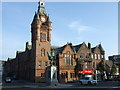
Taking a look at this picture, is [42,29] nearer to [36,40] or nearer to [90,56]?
[36,40]

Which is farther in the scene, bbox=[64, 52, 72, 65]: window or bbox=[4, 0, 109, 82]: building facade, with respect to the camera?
bbox=[64, 52, 72, 65]: window

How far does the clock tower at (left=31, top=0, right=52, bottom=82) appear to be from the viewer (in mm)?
58531

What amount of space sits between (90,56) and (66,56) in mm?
9407

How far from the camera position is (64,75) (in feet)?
198

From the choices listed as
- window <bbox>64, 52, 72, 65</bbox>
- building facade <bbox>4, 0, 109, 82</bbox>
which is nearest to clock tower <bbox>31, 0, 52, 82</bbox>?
building facade <bbox>4, 0, 109, 82</bbox>

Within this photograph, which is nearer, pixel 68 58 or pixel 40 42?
pixel 40 42

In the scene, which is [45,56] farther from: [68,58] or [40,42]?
[68,58]

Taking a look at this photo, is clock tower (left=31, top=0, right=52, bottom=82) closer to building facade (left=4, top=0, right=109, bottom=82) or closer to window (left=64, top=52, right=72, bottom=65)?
building facade (left=4, top=0, right=109, bottom=82)

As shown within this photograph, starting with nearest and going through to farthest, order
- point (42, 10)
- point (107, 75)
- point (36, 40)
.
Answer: point (36, 40) < point (42, 10) < point (107, 75)

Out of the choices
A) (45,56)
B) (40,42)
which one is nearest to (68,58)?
(45,56)

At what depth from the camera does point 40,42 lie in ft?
197

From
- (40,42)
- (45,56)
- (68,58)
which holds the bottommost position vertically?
(68,58)

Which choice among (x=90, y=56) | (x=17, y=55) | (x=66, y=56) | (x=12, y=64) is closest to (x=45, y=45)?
(x=66, y=56)

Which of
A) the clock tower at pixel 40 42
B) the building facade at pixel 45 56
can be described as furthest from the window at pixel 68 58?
the clock tower at pixel 40 42
